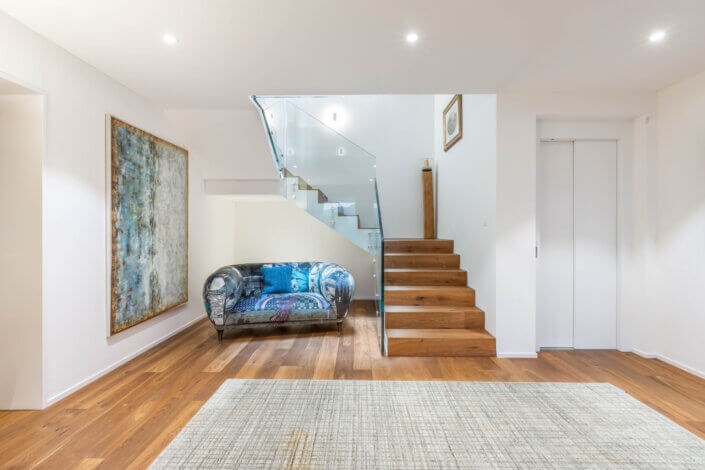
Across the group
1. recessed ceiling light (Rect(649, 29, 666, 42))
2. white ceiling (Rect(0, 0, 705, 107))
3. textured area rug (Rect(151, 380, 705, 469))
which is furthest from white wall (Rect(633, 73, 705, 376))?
textured area rug (Rect(151, 380, 705, 469))

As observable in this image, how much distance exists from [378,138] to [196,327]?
160 inches

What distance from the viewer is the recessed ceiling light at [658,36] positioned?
2.24 metres

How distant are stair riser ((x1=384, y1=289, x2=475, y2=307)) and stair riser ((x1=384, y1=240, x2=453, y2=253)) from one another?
1.04m

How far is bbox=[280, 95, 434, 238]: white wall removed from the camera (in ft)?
18.6

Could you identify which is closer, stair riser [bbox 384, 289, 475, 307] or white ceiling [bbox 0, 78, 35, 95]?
white ceiling [bbox 0, 78, 35, 95]

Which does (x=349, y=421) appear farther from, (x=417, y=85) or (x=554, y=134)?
(x=554, y=134)

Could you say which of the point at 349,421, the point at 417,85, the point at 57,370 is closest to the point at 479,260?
the point at 417,85

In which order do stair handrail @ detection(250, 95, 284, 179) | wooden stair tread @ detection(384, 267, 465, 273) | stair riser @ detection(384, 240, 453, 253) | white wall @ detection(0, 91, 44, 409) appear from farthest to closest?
stair riser @ detection(384, 240, 453, 253)
wooden stair tread @ detection(384, 267, 465, 273)
stair handrail @ detection(250, 95, 284, 179)
white wall @ detection(0, 91, 44, 409)

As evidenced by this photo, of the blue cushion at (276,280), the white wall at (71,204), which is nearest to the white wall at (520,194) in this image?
the blue cushion at (276,280)

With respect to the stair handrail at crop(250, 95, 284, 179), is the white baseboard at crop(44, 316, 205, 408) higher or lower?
lower

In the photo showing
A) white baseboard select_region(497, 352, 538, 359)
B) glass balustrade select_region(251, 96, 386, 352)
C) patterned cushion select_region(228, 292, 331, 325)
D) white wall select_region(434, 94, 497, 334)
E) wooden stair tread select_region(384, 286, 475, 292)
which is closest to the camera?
white baseboard select_region(497, 352, 538, 359)

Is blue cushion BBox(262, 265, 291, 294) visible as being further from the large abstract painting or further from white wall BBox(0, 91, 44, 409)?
white wall BBox(0, 91, 44, 409)

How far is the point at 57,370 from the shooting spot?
236cm

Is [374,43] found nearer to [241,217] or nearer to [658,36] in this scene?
[658,36]
